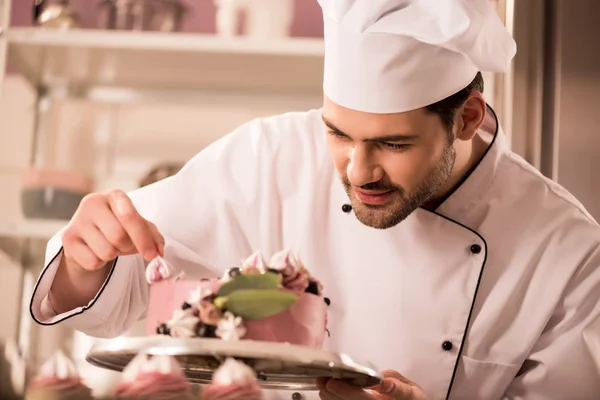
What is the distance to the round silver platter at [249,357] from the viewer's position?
67cm

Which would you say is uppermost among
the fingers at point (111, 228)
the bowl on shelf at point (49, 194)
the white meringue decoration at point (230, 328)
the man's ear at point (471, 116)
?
the man's ear at point (471, 116)

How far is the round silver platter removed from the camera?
67cm

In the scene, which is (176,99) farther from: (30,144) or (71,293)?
(71,293)

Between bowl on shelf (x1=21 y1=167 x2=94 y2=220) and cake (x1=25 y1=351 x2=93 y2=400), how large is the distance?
157 centimetres

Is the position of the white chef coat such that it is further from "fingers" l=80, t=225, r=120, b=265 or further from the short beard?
"fingers" l=80, t=225, r=120, b=265

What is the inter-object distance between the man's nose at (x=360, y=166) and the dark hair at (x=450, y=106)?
0.40ft

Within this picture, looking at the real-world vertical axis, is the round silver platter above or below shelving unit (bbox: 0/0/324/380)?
below

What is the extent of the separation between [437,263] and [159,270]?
52 cm

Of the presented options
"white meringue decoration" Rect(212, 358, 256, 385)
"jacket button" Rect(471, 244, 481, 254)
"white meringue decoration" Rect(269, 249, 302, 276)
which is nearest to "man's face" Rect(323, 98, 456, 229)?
"jacket button" Rect(471, 244, 481, 254)

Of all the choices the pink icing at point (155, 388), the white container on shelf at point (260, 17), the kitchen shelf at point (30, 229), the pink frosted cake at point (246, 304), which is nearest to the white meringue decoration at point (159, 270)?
the pink frosted cake at point (246, 304)

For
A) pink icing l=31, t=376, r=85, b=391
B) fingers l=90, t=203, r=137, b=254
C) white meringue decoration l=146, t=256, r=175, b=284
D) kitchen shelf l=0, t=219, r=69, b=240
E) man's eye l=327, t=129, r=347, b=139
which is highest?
man's eye l=327, t=129, r=347, b=139

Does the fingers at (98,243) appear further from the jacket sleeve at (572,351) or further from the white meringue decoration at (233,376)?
the jacket sleeve at (572,351)

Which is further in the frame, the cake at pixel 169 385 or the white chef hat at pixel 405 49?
the white chef hat at pixel 405 49

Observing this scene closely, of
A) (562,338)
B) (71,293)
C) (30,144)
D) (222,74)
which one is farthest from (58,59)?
(562,338)
